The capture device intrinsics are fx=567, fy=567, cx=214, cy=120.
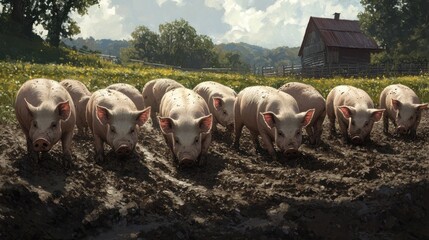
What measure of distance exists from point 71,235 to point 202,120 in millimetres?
3272

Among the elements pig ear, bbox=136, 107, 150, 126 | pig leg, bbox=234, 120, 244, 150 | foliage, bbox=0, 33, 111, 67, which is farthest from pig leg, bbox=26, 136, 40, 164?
foliage, bbox=0, 33, 111, 67

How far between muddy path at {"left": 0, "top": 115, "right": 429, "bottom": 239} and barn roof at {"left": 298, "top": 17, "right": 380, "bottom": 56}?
35.5m

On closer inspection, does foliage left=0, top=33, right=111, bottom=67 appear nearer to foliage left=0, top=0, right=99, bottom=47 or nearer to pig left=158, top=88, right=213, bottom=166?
foliage left=0, top=0, right=99, bottom=47

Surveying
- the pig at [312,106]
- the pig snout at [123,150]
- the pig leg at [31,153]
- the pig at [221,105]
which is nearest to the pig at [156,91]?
the pig at [221,105]

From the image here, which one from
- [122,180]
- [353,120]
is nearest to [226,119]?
[353,120]

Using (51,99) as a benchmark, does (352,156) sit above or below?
below

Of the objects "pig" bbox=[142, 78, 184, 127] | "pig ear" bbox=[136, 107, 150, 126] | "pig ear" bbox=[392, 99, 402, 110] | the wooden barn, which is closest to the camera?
"pig ear" bbox=[136, 107, 150, 126]

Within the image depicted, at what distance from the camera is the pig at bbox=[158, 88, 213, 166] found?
8527mm

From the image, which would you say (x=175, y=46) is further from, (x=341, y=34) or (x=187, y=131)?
(x=187, y=131)

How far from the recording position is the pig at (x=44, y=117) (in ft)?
25.4

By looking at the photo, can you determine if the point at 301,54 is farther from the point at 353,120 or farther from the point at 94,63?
the point at 353,120

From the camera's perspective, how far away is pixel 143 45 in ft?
321

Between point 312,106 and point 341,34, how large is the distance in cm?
3548

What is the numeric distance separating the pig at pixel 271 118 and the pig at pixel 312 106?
104cm
